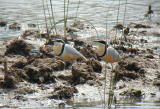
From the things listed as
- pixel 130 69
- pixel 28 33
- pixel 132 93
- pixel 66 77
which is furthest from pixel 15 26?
pixel 132 93

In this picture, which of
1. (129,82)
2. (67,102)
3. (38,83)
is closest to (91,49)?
Answer: (129,82)

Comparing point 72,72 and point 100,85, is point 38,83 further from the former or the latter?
point 100,85

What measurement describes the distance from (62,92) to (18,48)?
7.52 feet

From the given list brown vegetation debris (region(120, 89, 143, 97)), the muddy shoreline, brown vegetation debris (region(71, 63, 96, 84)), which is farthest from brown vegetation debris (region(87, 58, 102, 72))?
brown vegetation debris (region(120, 89, 143, 97))

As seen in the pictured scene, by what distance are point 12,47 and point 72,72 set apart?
1.73 metres

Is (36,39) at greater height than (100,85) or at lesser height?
greater

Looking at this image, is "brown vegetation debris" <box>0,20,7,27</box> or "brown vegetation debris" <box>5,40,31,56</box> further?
"brown vegetation debris" <box>0,20,7,27</box>

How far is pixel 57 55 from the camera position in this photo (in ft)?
20.5

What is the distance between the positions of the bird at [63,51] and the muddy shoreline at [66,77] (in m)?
0.11

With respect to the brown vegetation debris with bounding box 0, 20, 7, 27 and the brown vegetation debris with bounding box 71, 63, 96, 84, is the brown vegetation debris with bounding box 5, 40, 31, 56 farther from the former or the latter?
the brown vegetation debris with bounding box 0, 20, 7, 27

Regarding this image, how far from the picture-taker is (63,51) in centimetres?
619

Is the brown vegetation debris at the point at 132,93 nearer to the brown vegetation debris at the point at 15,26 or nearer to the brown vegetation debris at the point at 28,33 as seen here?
the brown vegetation debris at the point at 28,33

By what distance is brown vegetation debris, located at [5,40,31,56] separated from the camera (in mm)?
6902

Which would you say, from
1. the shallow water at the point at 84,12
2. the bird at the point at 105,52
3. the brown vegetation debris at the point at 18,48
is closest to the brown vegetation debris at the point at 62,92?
the bird at the point at 105,52
